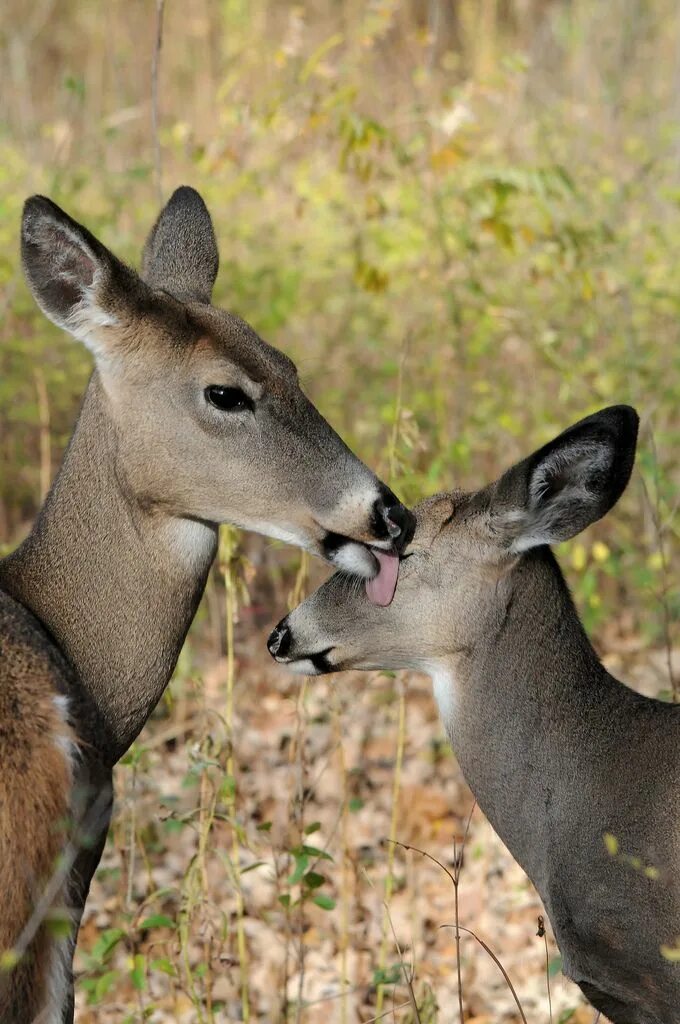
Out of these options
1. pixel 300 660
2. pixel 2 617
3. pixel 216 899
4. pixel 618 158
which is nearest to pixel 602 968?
pixel 300 660

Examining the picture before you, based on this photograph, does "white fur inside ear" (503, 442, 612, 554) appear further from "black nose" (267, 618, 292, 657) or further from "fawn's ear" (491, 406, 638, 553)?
"black nose" (267, 618, 292, 657)

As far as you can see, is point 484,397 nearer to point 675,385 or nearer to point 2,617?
point 675,385

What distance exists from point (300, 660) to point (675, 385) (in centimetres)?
437

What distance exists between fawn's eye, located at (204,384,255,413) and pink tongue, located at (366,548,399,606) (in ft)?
1.72

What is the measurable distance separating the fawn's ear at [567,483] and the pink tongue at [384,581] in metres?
0.29

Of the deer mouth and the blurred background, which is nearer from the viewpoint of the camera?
the deer mouth

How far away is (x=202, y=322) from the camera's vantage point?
3.84 meters

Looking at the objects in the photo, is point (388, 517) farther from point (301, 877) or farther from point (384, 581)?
point (301, 877)

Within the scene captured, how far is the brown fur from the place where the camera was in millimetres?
3184

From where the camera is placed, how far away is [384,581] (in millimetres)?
3922

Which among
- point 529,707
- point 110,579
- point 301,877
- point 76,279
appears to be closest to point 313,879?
point 301,877

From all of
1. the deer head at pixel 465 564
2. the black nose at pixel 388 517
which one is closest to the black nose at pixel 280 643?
the deer head at pixel 465 564

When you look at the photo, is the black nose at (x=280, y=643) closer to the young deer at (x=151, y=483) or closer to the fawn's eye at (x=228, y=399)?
the young deer at (x=151, y=483)

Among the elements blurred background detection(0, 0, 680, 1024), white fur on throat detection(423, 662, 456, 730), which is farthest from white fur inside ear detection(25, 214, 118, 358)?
white fur on throat detection(423, 662, 456, 730)
